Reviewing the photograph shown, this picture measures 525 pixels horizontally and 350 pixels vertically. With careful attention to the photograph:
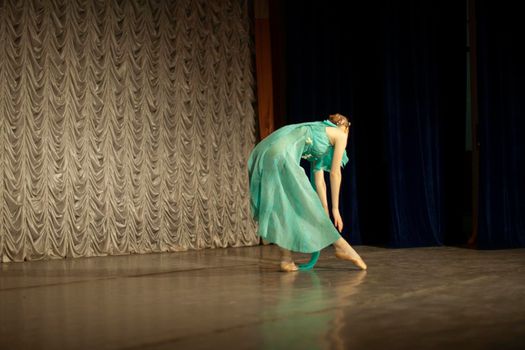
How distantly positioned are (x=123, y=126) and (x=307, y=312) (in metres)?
4.49

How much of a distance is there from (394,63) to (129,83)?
2.69 metres

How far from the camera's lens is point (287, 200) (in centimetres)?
477

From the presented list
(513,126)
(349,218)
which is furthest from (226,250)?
(513,126)

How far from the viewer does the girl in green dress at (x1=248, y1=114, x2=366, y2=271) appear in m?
4.71

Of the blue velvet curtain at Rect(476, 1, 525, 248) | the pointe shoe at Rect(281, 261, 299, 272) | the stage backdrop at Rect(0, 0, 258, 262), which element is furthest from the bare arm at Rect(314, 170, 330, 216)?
the stage backdrop at Rect(0, 0, 258, 262)

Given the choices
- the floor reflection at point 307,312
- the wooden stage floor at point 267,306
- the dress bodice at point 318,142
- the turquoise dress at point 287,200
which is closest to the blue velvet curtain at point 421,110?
the wooden stage floor at point 267,306

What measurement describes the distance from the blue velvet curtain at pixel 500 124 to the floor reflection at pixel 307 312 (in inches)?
110

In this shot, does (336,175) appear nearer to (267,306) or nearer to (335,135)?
(335,135)

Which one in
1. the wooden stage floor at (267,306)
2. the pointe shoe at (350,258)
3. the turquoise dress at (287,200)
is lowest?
the wooden stage floor at (267,306)

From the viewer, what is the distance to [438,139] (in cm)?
775

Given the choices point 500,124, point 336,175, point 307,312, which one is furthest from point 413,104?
point 307,312

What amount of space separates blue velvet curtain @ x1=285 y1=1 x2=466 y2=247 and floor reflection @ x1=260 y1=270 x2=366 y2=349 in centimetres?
310

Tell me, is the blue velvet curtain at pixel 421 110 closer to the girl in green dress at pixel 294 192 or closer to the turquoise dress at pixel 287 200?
the girl in green dress at pixel 294 192

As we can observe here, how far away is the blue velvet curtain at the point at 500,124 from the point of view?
6992 millimetres
